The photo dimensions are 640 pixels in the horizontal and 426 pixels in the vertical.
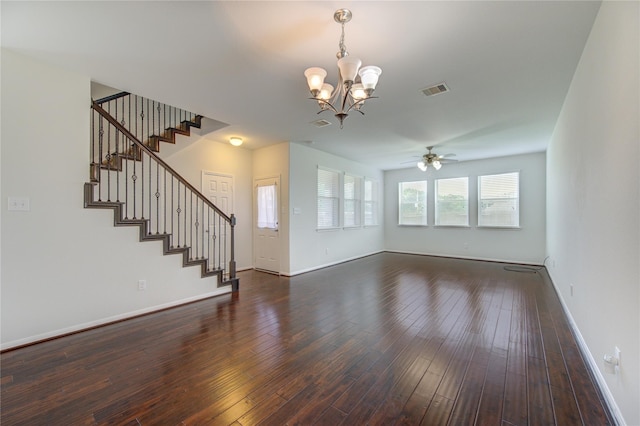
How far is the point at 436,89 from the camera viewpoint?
3250mm

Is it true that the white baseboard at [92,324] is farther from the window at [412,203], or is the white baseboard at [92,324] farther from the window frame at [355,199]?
the window at [412,203]

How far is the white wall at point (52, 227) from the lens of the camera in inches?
104

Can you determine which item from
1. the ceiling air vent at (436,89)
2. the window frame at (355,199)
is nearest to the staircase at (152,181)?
the window frame at (355,199)

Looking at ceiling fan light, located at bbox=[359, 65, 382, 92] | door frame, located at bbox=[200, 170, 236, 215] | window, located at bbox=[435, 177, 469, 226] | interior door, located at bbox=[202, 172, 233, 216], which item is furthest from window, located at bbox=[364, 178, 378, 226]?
ceiling fan light, located at bbox=[359, 65, 382, 92]

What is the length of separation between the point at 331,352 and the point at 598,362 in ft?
6.89

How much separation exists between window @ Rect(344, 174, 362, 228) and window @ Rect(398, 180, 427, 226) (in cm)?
174

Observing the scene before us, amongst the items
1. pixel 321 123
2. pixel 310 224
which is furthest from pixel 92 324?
pixel 321 123

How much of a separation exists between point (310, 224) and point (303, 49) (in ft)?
13.0

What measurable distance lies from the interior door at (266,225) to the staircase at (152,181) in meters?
0.72

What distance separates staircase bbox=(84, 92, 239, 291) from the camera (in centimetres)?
376

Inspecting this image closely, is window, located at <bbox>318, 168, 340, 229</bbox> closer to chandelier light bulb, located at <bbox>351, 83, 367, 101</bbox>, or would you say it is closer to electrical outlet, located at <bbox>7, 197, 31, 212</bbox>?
chandelier light bulb, located at <bbox>351, 83, 367, 101</bbox>

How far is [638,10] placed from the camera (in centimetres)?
137

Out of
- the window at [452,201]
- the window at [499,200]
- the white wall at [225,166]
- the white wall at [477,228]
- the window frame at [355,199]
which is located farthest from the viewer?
the window at [452,201]

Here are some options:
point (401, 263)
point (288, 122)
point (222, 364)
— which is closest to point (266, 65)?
point (288, 122)
